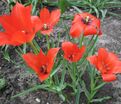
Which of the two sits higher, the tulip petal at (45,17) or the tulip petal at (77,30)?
the tulip petal at (45,17)

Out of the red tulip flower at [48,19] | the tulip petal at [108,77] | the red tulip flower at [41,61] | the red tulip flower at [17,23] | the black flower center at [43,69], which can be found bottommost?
the tulip petal at [108,77]

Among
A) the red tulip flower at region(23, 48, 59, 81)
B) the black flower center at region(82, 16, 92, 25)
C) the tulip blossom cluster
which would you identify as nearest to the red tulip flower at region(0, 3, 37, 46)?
the tulip blossom cluster

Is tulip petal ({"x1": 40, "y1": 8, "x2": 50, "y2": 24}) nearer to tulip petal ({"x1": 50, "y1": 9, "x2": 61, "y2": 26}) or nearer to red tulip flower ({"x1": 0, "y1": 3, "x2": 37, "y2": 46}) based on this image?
tulip petal ({"x1": 50, "y1": 9, "x2": 61, "y2": 26})

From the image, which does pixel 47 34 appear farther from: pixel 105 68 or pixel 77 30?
pixel 105 68

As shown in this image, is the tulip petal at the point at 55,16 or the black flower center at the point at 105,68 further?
the tulip petal at the point at 55,16

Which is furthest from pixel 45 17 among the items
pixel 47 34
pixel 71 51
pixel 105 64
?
pixel 105 64

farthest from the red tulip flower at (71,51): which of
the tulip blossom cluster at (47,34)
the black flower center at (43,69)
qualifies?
the black flower center at (43,69)

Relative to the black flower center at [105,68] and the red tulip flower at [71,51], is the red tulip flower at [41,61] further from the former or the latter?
the black flower center at [105,68]

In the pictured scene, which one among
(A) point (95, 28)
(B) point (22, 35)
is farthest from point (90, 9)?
(B) point (22, 35)
